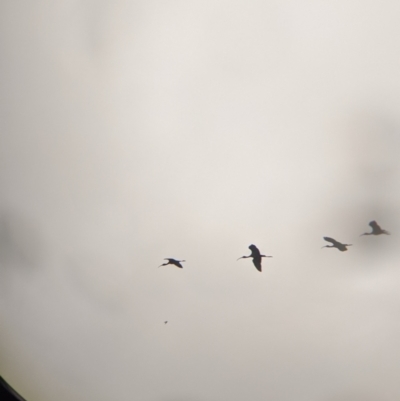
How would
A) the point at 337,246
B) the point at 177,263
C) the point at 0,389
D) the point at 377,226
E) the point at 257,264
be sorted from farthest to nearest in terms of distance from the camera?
the point at 0,389
the point at 177,263
the point at 337,246
the point at 257,264
the point at 377,226

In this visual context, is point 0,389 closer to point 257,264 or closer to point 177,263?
point 177,263

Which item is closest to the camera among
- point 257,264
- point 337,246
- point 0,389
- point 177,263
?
point 257,264

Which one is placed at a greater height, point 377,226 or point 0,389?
point 377,226

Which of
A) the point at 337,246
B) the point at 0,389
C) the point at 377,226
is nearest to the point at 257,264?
the point at 337,246

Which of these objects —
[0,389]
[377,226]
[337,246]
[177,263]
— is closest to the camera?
[377,226]

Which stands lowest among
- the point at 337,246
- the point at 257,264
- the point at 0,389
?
the point at 0,389

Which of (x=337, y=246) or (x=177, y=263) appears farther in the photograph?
(x=177, y=263)

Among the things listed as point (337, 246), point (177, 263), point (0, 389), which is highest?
point (337, 246)

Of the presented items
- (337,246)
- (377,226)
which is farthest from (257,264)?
(377,226)

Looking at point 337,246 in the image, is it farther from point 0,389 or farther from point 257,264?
point 0,389
